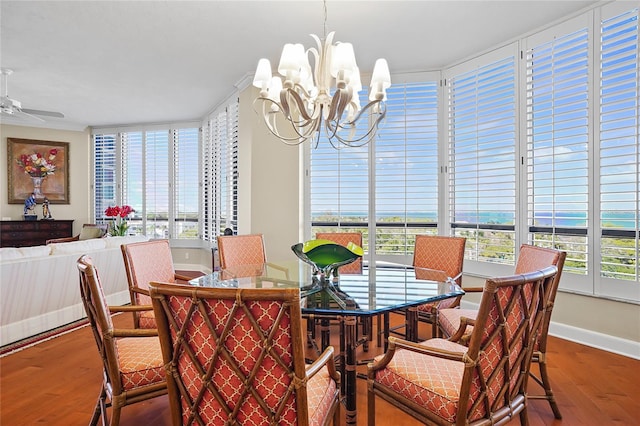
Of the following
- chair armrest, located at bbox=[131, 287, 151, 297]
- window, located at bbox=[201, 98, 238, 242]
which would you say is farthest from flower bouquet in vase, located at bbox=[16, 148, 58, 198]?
chair armrest, located at bbox=[131, 287, 151, 297]

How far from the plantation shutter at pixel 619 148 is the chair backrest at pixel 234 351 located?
2.94 meters

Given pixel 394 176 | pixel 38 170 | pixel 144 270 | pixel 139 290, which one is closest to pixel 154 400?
pixel 139 290

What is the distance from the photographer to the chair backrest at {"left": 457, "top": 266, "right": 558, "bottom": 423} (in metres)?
1.22

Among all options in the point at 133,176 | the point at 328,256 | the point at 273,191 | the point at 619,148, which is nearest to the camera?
the point at 328,256

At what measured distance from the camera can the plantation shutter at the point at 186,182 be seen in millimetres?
6668

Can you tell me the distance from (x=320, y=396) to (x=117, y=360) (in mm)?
891

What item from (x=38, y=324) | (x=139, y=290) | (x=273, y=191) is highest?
(x=273, y=191)

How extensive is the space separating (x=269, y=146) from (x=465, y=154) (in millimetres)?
2257

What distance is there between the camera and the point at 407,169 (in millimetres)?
4172

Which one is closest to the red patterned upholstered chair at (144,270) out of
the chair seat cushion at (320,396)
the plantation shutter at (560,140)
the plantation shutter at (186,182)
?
the chair seat cushion at (320,396)

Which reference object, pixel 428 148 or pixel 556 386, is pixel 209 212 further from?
pixel 556 386

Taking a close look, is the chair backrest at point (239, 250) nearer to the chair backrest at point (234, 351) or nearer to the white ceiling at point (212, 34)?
the chair backrest at point (234, 351)

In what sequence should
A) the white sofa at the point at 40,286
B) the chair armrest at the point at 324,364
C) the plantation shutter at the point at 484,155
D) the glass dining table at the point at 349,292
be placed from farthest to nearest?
the plantation shutter at the point at 484,155 < the white sofa at the point at 40,286 < the glass dining table at the point at 349,292 < the chair armrest at the point at 324,364

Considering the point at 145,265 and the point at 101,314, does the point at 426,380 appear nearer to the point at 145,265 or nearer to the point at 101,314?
the point at 101,314
